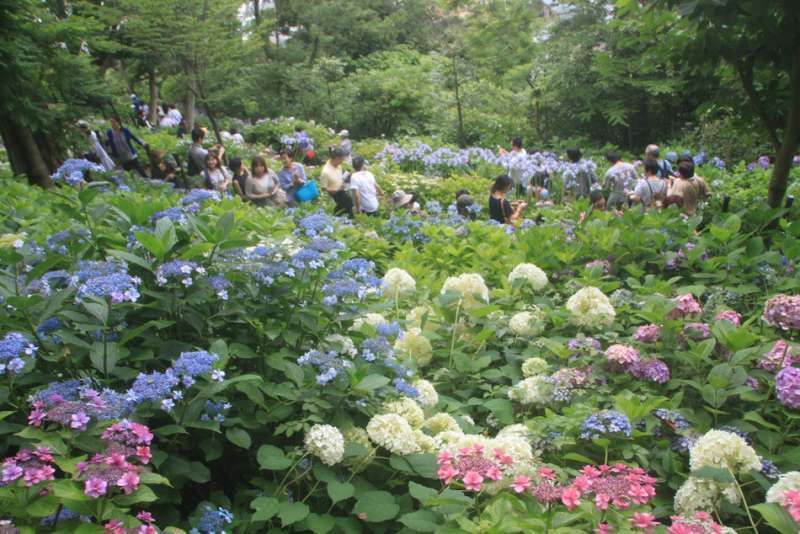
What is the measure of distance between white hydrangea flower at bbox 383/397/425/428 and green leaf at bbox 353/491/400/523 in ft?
1.05

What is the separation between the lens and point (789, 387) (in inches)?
86.3

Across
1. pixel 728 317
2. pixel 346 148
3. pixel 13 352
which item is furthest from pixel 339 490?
pixel 346 148

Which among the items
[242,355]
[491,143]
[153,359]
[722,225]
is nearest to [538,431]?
[242,355]

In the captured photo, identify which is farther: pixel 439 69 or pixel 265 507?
pixel 439 69

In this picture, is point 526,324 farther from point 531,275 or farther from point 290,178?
point 290,178

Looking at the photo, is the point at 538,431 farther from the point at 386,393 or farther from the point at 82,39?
the point at 82,39

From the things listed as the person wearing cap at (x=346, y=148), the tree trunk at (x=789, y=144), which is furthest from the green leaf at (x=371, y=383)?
the person wearing cap at (x=346, y=148)

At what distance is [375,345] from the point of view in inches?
91.0

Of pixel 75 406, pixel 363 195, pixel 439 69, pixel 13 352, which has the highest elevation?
pixel 439 69

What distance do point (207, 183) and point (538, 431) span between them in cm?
657

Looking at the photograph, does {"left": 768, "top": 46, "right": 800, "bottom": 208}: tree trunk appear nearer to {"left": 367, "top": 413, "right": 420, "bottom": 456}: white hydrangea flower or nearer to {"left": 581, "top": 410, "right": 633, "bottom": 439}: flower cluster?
{"left": 581, "top": 410, "right": 633, "bottom": 439}: flower cluster

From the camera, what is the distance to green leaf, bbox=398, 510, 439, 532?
1810 mm

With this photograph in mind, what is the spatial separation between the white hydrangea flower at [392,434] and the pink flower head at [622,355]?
96cm

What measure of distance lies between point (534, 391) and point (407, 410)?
609 mm
